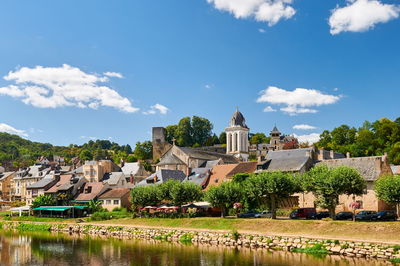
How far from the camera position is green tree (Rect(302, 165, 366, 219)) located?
128 ft

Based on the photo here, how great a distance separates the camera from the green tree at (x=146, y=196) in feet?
180

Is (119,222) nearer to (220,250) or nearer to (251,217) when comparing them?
(251,217)

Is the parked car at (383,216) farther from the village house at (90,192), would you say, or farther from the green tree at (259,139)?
the green tree at (259,139)

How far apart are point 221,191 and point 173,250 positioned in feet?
41.3

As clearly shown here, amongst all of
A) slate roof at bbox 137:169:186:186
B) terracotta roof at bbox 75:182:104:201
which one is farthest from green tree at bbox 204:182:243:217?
terracotta roof at bbox 75:182:104:201

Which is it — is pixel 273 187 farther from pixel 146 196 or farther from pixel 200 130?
pixel 200 130

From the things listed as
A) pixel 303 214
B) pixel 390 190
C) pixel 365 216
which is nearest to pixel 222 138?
pixel 303 214

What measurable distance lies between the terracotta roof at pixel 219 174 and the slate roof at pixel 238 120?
4544cm

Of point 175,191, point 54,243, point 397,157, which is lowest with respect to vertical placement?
point 54,243

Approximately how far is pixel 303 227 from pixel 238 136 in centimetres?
7018

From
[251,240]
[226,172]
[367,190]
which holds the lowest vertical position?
[251,240]

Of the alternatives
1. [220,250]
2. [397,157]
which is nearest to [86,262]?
[220,250]

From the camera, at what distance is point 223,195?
1860 inches

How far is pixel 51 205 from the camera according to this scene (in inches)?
2852
